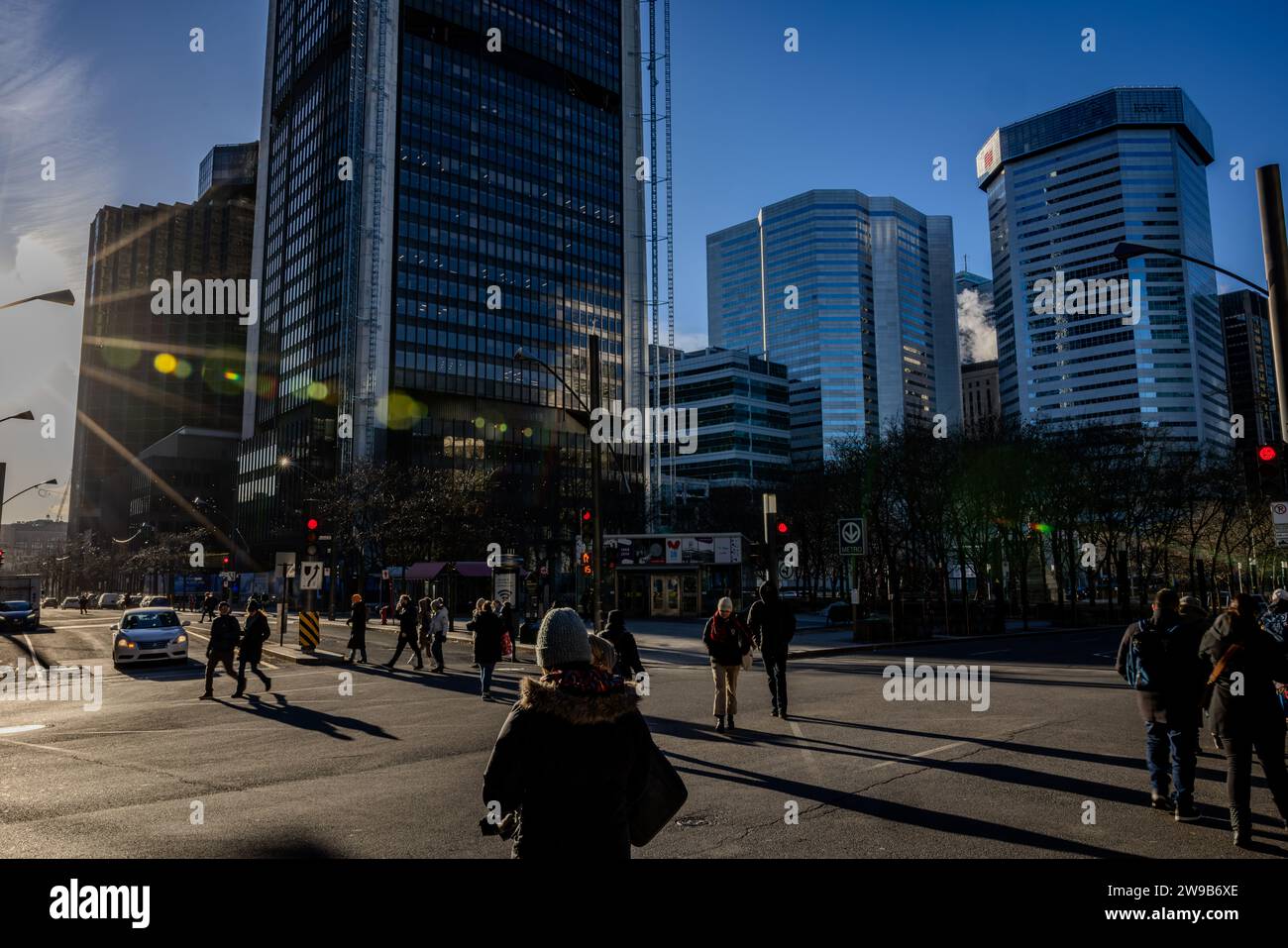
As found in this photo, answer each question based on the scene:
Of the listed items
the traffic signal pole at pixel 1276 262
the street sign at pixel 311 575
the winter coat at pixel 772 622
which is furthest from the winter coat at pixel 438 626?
the traffic signal pole at pixel 1276 262

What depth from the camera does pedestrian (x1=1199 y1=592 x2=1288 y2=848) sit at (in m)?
5.85

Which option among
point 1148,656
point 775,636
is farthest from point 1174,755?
point 775,636

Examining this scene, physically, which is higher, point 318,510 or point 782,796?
point 318,510

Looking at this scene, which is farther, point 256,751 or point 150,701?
point 150,701

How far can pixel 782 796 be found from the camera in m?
7.37

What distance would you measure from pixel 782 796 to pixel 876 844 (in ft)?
5.18

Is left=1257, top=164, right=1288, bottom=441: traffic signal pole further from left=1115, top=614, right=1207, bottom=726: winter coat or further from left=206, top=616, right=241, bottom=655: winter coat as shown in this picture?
left=206, top=616, right=241, bottom=655: winter coat

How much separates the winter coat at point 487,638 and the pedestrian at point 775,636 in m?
5.28

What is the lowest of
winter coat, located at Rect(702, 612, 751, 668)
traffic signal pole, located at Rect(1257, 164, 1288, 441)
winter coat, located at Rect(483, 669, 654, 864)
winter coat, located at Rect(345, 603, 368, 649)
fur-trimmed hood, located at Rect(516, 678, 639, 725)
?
winter coat, located at Rect(345, 603, 368, 649)

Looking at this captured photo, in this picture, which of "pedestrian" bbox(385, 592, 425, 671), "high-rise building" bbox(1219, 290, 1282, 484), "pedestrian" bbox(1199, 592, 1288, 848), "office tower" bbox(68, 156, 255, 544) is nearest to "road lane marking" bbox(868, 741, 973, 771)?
"pedestrian" bbox(1199, 592, 1288, 848)

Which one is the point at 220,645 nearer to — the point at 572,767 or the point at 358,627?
the point at 358,627
